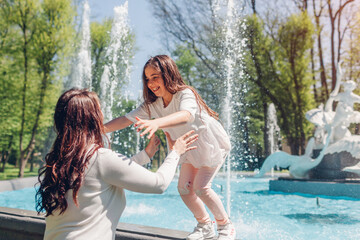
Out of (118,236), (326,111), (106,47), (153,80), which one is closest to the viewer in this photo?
(153,80)

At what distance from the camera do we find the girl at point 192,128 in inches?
89.4

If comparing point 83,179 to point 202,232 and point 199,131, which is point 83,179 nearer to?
point 199,131

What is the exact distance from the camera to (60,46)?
47.0 ft

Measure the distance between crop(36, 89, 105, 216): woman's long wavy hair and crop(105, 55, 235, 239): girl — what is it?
0.74 m

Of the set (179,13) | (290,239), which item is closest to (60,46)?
(179,13)

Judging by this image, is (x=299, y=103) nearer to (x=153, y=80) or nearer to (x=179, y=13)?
(x=179, y=13)

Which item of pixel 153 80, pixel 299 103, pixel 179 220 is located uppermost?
pixel 299 103

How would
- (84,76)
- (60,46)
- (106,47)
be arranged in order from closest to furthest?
(60,46) → (84,76) → (106,47)

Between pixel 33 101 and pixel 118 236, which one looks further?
pixel 33 101

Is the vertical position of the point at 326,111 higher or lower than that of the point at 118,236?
higher

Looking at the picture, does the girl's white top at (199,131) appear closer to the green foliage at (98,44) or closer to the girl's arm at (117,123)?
the girl's arm at (117,123)

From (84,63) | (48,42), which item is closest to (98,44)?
(84,63)

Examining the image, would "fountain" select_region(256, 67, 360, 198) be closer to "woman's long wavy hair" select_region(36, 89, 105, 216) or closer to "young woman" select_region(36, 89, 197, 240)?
"young woman" select_region(36, 89, 197, 240)

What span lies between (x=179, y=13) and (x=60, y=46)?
9.34m
